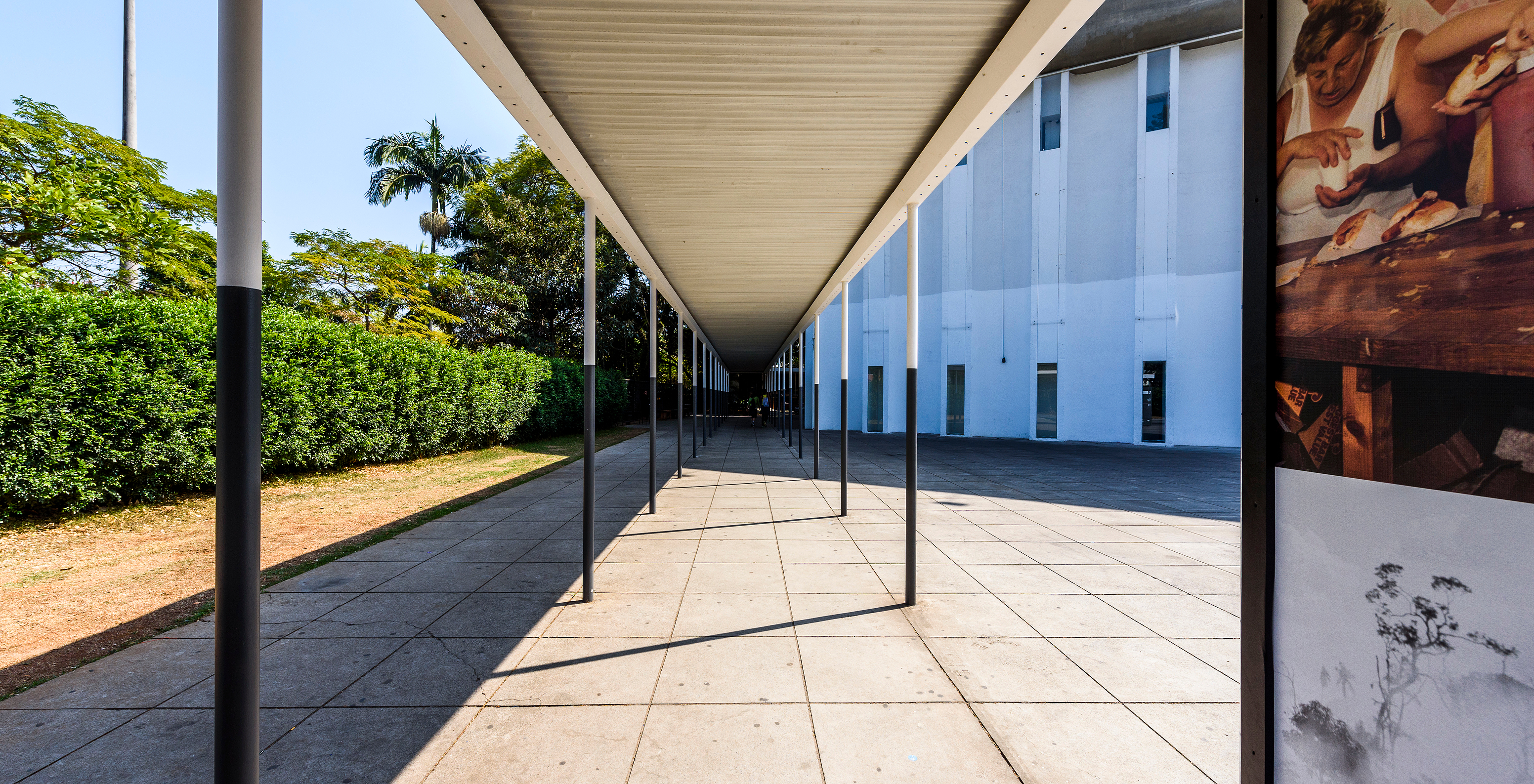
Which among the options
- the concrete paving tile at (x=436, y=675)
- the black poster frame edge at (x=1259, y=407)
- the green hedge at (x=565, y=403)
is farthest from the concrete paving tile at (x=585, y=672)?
the green hedge at (x=565, y=403)

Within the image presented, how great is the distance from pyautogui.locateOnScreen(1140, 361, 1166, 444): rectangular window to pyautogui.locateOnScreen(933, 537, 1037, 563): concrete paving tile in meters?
13.5

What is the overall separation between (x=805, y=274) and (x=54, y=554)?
7.97 metres

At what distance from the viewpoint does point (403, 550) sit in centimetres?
550

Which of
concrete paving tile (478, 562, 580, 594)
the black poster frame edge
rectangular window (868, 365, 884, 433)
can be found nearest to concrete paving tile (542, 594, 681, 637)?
concrete paving tile (478, 562, 580, 594)

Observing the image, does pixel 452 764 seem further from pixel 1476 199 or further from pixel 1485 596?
pixel 1476 199

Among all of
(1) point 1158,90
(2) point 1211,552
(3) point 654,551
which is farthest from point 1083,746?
(1) point 1158,90

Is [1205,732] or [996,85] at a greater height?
[996,85]

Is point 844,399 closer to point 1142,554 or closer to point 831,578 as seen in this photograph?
point 831,578

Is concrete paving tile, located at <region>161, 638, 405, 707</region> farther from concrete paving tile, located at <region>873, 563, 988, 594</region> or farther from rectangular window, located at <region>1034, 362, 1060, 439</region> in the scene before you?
rectangular window, located at <region>1034, 362, 1060, 439</region>

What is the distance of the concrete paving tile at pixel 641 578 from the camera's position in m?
4.43

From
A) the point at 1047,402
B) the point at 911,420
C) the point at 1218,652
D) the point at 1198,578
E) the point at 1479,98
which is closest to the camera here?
the point at 1479,98

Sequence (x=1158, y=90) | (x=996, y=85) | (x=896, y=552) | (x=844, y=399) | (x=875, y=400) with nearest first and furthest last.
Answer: (x=996, y=85) < (x=896, y=552) < (x=844, y=399) < (x=1158, y=90) < (x=875, y=400)

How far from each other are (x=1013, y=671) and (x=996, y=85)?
3.04m

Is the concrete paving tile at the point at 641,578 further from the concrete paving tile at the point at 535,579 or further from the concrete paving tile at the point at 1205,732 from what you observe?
the concrete paving tile at the point at 1205,732
